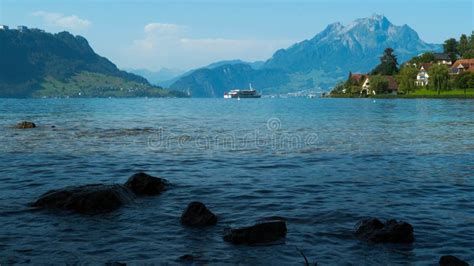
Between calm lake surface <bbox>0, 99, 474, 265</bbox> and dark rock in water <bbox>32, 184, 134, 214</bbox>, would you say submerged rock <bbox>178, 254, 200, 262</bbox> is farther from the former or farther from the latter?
dark rock in water <bbox>32, 184, 134, 214</bbox>

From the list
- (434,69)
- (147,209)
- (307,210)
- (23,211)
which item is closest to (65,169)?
(23,211)

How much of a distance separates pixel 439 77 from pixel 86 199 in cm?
19592

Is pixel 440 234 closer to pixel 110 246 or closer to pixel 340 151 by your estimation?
pixel 110 246

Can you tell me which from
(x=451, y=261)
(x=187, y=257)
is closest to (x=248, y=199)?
(x=187, y=257)

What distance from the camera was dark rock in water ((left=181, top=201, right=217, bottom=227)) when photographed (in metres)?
15.8

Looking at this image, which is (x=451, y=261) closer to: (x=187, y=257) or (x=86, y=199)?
(x=187, y=257)

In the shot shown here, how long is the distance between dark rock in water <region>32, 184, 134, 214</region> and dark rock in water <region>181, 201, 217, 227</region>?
12.0 feet

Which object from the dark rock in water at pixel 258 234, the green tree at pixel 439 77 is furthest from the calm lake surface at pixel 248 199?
the green tree at pixel 439 77

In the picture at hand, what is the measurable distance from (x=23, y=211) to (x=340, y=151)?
24.3 m

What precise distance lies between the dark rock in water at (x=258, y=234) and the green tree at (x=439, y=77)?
192m

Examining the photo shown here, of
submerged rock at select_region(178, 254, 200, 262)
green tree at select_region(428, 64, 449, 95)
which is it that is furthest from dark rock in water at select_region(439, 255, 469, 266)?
green tree at select_region(428, 64, 449, 95)

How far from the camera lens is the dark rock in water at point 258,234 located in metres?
14.1

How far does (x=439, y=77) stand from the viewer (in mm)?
189875

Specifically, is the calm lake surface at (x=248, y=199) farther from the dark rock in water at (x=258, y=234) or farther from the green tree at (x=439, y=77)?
the green tree at (x=439, y=77)
